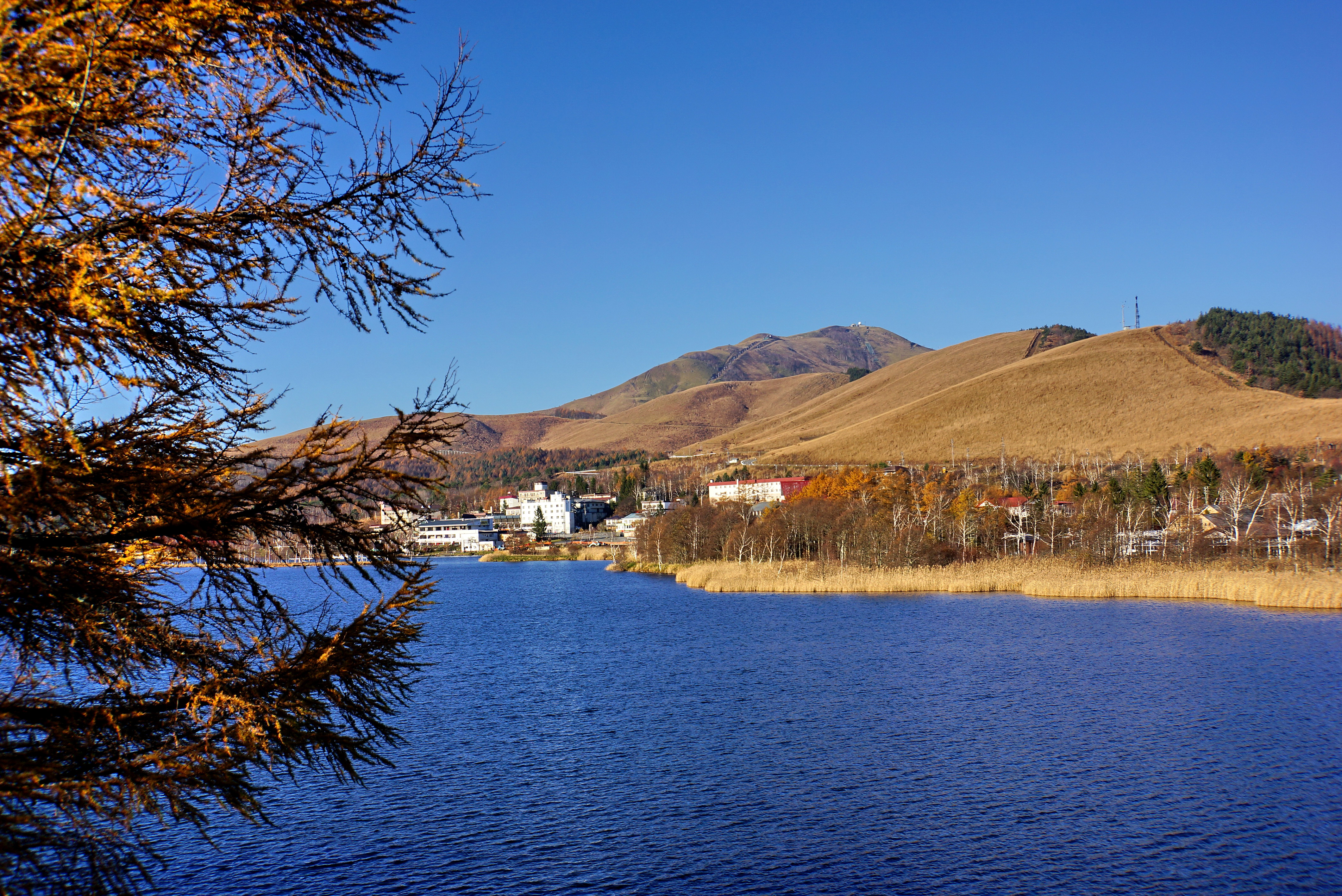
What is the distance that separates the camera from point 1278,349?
163500mm

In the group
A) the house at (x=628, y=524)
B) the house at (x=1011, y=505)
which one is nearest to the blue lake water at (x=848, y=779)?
the house at (x=1011, y=505)

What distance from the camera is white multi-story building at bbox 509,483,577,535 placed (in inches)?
6521

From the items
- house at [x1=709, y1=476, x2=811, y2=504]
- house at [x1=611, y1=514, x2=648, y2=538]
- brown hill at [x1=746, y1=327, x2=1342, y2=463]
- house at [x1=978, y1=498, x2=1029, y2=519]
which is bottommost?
house at [x1=611, y1=514, x2=648, y2=538]

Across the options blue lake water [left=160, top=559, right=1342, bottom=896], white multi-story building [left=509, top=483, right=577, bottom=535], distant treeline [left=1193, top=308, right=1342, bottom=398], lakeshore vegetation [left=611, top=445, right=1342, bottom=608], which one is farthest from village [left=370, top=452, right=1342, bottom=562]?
distant treeline [left=1193, top=308, right=1342, bottom=398]

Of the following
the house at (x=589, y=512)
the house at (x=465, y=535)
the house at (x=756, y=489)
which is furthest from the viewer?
the house at (x=589, y=512)

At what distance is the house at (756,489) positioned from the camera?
11931 cm

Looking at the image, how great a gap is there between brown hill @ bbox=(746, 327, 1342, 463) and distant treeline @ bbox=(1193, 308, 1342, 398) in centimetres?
727

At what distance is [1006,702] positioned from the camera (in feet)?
88.6

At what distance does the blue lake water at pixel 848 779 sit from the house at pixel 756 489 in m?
79.4

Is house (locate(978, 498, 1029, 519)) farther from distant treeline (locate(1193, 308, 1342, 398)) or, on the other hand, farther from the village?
distant treeline (locate(1193, 308, 1342, 398))

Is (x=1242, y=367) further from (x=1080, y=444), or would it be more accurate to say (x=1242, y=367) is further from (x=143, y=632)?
(x=143, y=632)

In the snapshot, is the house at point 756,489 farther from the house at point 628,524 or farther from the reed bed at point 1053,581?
the reed bed at point 1053,581

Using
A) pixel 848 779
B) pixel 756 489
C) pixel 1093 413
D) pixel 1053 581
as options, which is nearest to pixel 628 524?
pixel 756 489

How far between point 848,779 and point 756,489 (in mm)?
107715
